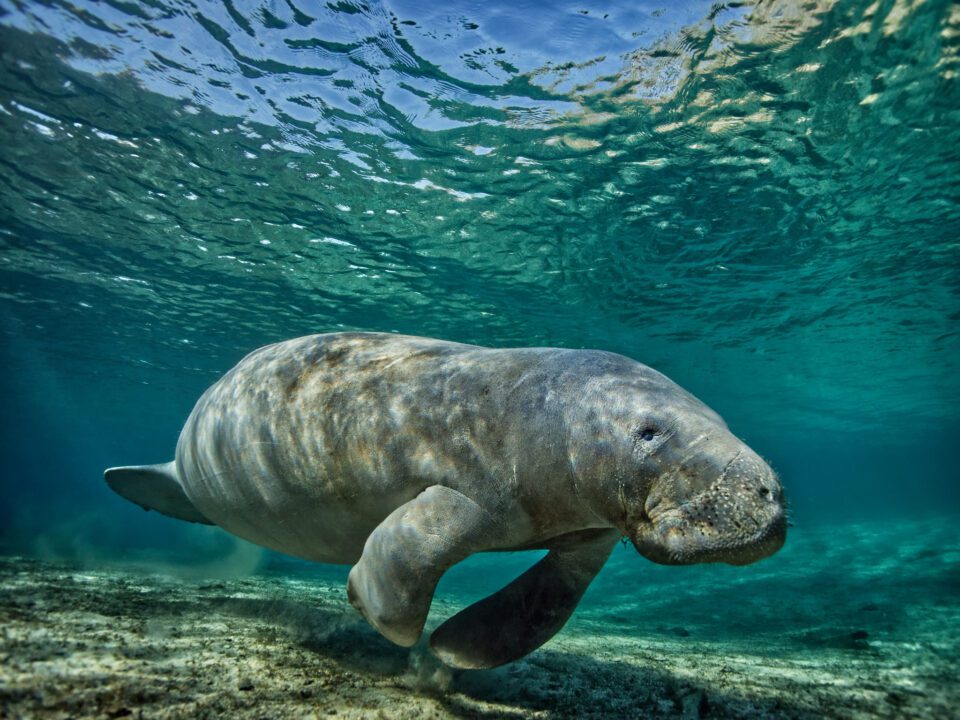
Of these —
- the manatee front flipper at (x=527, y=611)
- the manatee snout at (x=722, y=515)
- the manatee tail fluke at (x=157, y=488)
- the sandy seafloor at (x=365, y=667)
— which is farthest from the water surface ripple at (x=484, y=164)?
the sandy seafloor at (x=365, y=667)

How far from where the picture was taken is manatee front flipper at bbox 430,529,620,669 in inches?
118

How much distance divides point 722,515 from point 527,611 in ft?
5.53

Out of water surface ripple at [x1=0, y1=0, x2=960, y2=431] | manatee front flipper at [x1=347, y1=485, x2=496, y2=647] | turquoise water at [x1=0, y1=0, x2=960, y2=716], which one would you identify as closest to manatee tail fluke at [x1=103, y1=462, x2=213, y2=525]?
manatee front flipper at [x1=347, y1=485, x2=496, y2=647]

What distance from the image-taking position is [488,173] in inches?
410

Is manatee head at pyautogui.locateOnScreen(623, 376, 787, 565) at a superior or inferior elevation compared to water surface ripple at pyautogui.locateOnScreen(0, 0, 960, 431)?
inferior

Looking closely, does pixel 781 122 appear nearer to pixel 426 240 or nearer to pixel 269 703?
pixel 426 240

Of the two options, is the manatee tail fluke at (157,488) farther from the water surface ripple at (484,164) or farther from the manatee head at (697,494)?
the water surface ripple at (484,164)

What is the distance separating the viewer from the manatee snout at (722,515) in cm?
202

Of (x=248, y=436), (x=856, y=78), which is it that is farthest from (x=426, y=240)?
(x=248, y=436)

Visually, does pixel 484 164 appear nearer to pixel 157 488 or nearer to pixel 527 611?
pixel 157 488

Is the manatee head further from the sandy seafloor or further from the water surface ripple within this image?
the water surface ripple

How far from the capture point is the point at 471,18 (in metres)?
7.19

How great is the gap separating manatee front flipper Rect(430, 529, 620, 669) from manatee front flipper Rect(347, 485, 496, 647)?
0.50m

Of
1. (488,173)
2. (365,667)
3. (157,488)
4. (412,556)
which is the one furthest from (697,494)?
(488,173)
